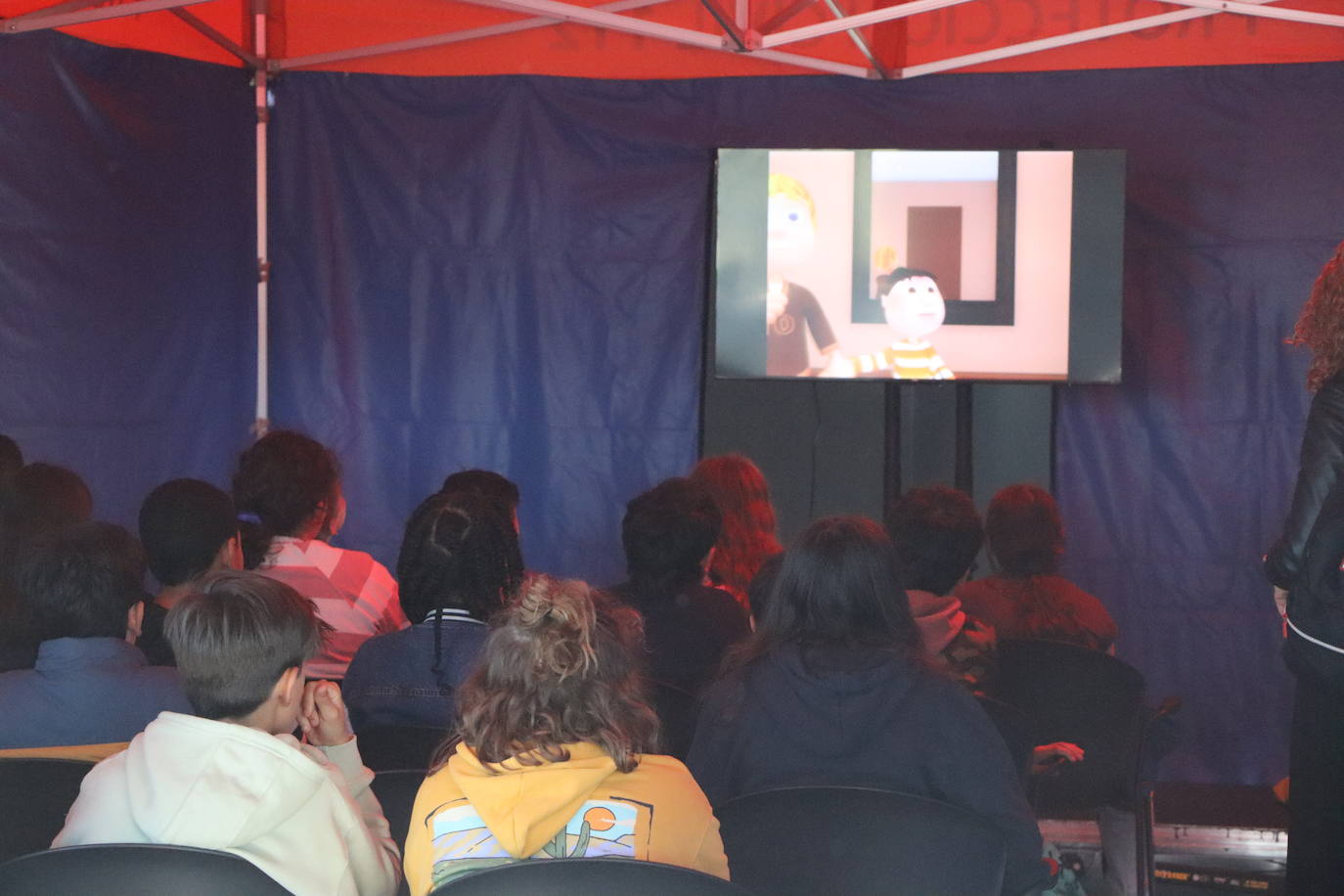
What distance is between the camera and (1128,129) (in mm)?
4727

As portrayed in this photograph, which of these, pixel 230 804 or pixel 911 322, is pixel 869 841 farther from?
pixel 911 322

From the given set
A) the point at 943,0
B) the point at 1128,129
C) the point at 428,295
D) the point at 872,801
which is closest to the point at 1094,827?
the point at 872,801

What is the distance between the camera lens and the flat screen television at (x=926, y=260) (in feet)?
14.9

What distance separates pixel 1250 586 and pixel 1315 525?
7.74 ft

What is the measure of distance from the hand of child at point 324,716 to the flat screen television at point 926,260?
9.59 feet

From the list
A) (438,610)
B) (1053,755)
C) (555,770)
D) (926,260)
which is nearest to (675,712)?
(438,610)

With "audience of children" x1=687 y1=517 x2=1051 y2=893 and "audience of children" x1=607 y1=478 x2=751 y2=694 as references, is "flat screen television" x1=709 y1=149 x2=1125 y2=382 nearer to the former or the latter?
"audience of children" x1=607 y1=478 x2=751 y2=694

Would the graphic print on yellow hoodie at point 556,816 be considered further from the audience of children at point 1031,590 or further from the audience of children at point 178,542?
the audience of children at point 1031,590

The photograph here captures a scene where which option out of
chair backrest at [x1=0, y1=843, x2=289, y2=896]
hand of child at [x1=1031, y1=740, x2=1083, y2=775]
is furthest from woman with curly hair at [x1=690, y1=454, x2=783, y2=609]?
chair backrest at [x1=0, y1=843, x2=289, y2=896]

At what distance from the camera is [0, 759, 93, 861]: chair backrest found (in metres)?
→ 1.94

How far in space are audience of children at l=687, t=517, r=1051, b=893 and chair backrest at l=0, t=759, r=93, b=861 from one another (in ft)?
3.13

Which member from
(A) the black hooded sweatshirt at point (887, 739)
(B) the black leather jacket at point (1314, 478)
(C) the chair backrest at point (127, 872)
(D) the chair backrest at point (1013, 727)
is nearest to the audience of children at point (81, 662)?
(C) the chair backrest at point (127, 872)

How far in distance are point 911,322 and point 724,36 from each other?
1.12 metres

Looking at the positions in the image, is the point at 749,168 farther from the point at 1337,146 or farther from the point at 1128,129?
the point at 1337,146
